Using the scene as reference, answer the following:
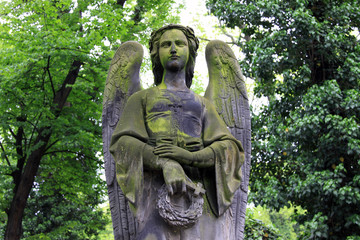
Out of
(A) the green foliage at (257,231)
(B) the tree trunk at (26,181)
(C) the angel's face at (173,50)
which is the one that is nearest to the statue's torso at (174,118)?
(C) the angel's face at (173,50)

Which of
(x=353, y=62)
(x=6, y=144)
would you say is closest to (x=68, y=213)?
(x=6, y=144)

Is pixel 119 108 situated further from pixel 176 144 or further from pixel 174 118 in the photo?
pixel 176 144

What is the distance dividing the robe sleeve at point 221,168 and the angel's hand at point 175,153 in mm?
313

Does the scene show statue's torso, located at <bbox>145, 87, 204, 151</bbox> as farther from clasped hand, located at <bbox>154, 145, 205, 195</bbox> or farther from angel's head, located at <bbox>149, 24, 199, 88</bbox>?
angel's head, located at <bbox>149, 24, 199, 88</bbox>

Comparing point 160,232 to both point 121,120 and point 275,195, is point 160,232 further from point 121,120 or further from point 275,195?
point 275,195

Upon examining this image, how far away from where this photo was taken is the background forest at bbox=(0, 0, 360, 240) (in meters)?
10.6


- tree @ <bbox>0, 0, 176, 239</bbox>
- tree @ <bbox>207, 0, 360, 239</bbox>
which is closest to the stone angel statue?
tree @ <bbox>207, 0, 360, 239</bbox>

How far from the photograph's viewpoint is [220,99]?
583 centimetres

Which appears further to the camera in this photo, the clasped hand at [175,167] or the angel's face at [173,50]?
the angel's face at [173,50]

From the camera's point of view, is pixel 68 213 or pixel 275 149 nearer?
pixel 275 149

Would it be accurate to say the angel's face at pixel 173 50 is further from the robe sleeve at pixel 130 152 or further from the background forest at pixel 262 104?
the background forest at pixel 262 104

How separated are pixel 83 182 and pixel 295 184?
597 centimetres

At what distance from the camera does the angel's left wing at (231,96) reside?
18.8 ft

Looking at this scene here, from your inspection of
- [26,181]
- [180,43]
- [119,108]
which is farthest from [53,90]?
[180,43]
